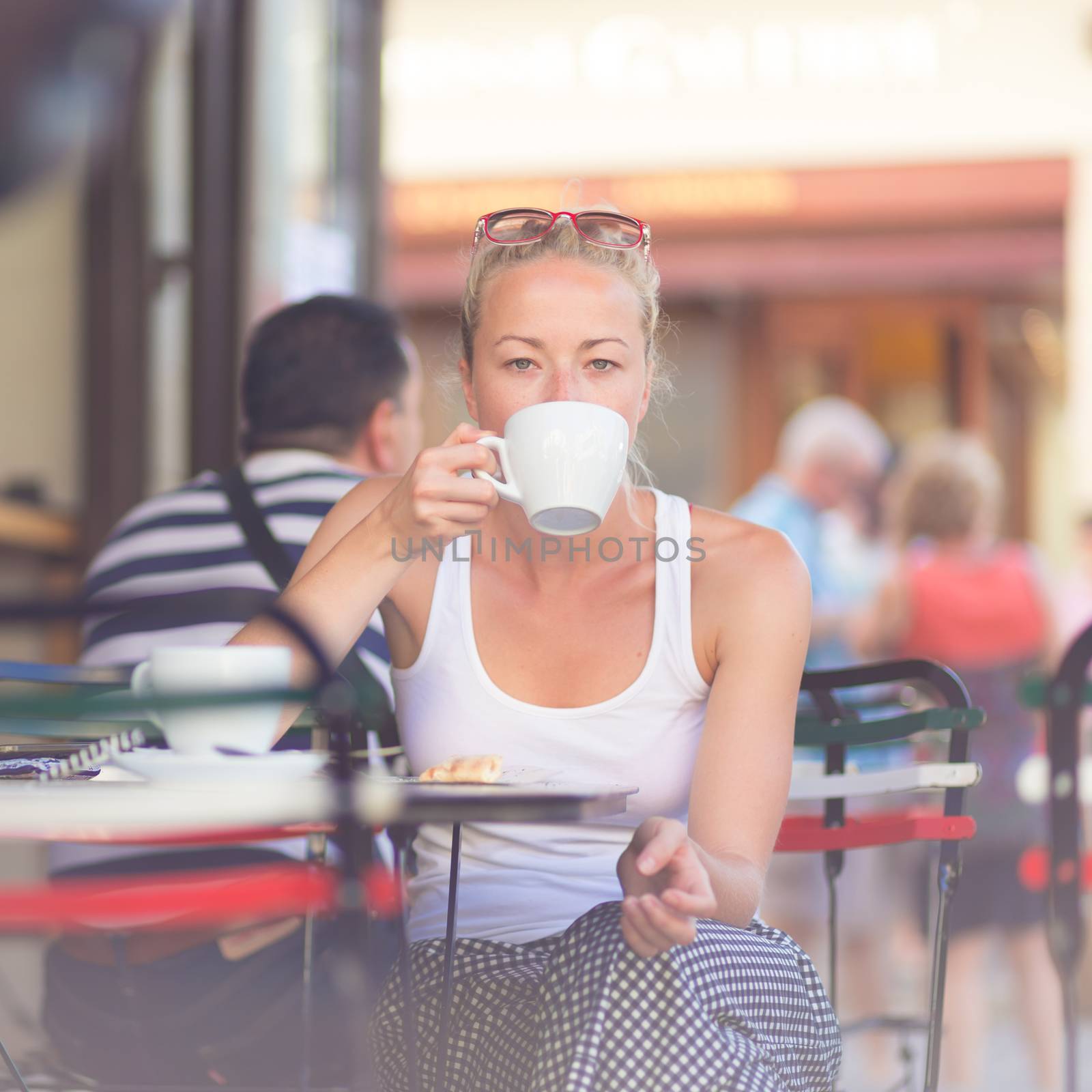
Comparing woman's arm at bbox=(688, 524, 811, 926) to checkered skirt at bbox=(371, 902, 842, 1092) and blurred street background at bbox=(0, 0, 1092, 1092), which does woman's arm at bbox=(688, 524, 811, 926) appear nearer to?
checkered skirt at bbox=(371, 902, 842, 1092)

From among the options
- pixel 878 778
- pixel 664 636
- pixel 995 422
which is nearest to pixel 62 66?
pixel 664 636

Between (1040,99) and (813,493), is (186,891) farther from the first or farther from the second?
(1040,99)

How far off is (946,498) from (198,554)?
247 centimetres

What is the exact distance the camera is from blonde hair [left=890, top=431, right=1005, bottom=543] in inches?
159

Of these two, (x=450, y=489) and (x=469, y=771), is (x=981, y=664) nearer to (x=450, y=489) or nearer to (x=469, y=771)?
(x=450, y=489)

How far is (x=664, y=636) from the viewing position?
1572mm

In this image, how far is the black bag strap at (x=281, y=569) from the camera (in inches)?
69.1

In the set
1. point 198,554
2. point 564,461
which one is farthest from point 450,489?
point 198,554

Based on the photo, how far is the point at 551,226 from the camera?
5.40 ft

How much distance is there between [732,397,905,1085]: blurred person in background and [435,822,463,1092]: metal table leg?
2794 millimetres

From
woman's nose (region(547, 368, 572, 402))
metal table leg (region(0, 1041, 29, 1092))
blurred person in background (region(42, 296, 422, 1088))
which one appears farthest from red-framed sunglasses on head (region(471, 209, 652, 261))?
metal table leg (region(0, 1041, 29, 1092))

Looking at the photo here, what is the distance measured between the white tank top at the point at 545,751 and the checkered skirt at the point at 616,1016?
6cm

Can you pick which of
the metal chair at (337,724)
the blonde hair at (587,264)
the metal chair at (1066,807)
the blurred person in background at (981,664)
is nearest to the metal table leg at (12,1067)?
the metal chair at (337,724)

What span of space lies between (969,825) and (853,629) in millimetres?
2934
